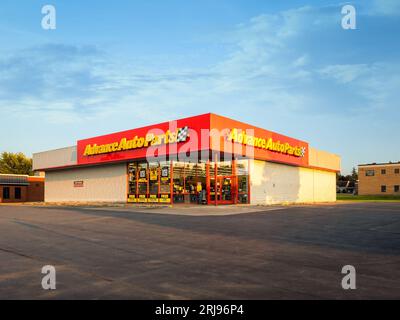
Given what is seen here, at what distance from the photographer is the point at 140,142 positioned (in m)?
27.5

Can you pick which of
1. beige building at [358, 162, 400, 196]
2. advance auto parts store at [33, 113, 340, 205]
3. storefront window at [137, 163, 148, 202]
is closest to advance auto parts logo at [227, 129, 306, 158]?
advance auto parts store at [33, 113, 340, 205]

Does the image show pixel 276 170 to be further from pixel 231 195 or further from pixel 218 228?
pixel 218 228

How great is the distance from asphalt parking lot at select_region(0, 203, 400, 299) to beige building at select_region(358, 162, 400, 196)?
65924 mm

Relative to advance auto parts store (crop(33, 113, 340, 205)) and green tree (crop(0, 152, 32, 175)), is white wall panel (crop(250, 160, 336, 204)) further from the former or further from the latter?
green tree (crop(0, 152, 32, 175))

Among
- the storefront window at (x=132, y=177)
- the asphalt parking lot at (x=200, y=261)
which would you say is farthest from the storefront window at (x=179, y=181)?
the asphalt parking lot at (x=200, y=261)

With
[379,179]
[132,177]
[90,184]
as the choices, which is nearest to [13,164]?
[90,184]

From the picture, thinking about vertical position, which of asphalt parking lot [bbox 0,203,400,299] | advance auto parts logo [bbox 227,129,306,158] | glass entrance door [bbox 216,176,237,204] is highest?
advance auto parts logo [bbox 227,129,306,158]

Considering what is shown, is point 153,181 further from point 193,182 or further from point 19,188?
point 19,188

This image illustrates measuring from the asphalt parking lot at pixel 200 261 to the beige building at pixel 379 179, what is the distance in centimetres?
6592

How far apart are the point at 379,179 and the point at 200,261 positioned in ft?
246

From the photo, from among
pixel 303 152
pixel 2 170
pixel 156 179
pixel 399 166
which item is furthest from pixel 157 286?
pixel 2 170

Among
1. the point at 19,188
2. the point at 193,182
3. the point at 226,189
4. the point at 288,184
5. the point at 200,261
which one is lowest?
the point at 200,261

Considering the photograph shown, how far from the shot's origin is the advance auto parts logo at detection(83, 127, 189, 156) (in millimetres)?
24348
